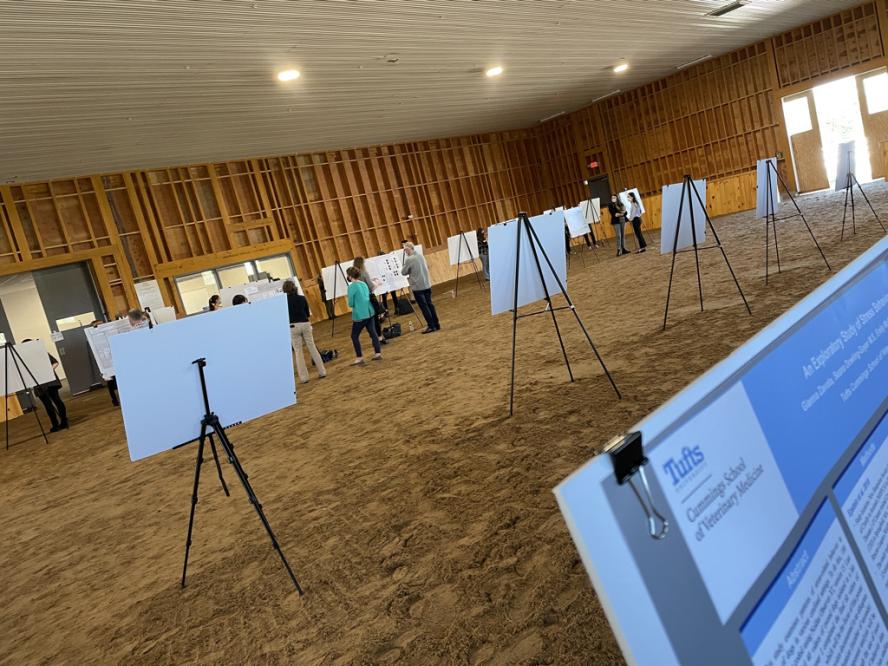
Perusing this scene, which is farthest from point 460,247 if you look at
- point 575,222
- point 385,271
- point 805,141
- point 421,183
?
point 805,141

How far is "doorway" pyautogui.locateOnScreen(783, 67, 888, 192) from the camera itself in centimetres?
1617

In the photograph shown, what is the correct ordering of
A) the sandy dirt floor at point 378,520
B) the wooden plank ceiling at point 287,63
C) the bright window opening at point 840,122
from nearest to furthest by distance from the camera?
the sandy dirt floor at point 378,520, the wooden plank ceiling at point 287,63, the bright window opening at point 840,122

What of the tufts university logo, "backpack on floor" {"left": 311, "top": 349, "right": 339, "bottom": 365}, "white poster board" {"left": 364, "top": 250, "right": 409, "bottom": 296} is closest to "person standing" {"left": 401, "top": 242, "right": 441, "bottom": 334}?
"backpack on floor" {"left": 311, "top": 349, "right": 339, "bottom": 365}

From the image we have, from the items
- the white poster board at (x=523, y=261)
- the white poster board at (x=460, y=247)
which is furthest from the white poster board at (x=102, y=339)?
the white poster board at (x=523, y=261)

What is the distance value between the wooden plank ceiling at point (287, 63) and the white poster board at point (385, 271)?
3260 millimetres

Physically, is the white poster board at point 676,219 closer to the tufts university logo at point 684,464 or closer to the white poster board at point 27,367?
the tufts university logo at point 684,464

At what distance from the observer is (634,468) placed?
67 cm

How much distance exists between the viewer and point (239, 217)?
622 inches

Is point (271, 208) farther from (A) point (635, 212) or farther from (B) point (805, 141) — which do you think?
(B) point (805, 141)

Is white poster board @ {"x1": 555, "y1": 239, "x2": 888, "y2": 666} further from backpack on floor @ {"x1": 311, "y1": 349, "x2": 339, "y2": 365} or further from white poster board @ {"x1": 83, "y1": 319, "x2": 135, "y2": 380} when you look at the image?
white poster board @ {"x1": 83, "y1": 319, "x2": 135, "y2": 380}

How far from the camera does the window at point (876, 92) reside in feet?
52.3

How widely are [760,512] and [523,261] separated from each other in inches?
147

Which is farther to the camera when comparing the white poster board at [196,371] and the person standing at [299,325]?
the person standing at [299,325]

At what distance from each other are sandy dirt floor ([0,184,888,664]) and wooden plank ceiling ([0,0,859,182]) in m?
4.51
